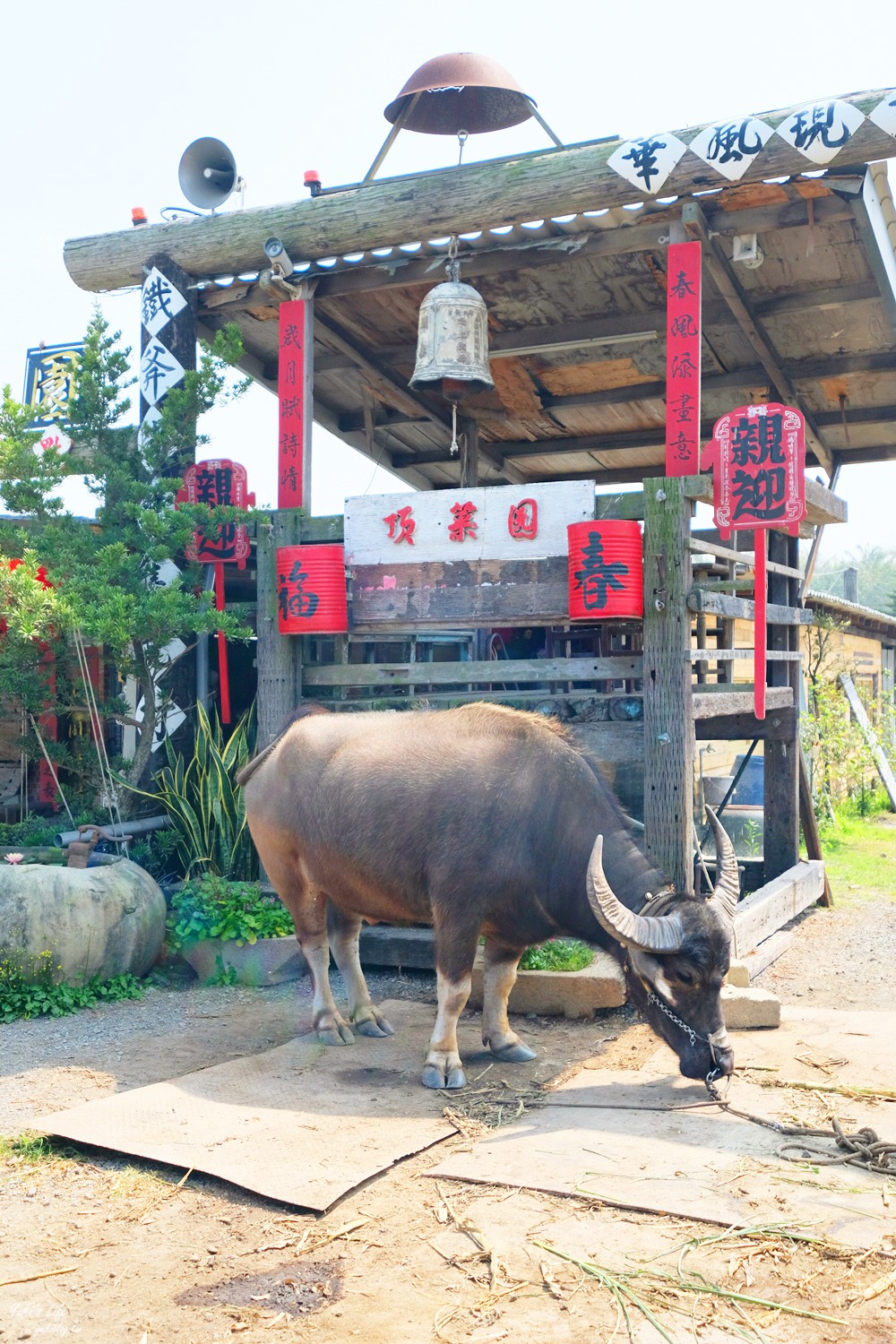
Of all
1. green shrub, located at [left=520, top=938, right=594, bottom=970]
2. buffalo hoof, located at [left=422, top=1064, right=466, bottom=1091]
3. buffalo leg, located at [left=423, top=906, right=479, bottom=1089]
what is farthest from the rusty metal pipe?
buffalo hoof, located at [left=422, top=1064, right=466, bottom=1091]

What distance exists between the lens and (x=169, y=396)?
7703mm

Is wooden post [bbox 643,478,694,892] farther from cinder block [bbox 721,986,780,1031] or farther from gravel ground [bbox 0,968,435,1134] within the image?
gravel ground [bbox 0,968,435,1134]

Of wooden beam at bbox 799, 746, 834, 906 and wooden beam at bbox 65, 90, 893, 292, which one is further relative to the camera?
wooden beam at bbox 799, 746, 834, 906

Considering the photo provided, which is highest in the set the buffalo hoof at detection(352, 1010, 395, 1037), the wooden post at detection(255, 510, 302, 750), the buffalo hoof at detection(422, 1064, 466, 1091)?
the wooden post at detection(255, 510, 302, 750)

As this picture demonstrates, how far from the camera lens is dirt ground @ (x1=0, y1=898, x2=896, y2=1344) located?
9.95 ft

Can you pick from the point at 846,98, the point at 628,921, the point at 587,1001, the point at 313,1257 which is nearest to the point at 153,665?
the point at 587,1001

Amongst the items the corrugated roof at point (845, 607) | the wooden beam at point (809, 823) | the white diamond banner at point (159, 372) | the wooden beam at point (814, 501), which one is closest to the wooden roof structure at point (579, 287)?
the white diamond banner at point (159, 372)

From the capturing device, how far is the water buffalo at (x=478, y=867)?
4.78 m

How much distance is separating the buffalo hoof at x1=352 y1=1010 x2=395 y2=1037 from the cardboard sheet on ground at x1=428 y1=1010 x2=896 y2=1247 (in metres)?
1.20

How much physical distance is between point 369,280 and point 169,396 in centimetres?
162

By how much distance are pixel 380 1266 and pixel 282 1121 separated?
1.28 meters

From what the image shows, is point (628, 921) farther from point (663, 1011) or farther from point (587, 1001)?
point (587, 1001)

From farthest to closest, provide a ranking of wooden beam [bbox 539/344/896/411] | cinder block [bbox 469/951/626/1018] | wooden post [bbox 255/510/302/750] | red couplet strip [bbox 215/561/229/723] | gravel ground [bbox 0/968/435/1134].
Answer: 1. wooden beam [bbox 539/344/896/411]
2. red couplet strip [bbox 215/561/229/723]
3. wooden post [bbox 255/510/302/750]
4. cinder block [bbox 469/951/626/1018]
5. gravel ground [bbox 0/968/435/1134]

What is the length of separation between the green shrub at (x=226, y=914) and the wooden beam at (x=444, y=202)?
4.37m
